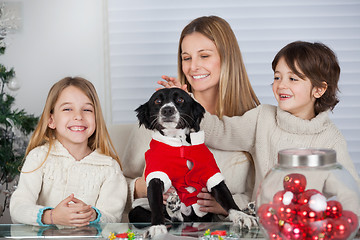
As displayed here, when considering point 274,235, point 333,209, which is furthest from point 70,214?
point 333,209

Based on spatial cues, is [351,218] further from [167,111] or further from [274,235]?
[167,111]

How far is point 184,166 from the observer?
5.32 feet

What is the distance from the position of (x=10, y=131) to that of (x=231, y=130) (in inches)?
54.8

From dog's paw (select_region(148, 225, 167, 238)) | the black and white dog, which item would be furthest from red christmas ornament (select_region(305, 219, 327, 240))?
the black and white dog

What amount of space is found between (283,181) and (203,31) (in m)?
1.32

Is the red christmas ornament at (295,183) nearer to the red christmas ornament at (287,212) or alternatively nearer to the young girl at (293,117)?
the red christmas ornament at (287,212)

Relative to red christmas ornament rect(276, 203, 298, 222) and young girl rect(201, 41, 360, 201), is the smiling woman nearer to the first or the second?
young girl rect(201, 41, 360, 201)

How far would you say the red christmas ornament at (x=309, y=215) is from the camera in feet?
2.91

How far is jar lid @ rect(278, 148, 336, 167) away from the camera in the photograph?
903 mm

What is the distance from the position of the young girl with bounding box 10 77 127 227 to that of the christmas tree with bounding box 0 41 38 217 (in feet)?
2.19

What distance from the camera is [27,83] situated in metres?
3.34

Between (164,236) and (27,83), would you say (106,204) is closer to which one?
(164,236)

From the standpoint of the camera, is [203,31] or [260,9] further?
[260,9]

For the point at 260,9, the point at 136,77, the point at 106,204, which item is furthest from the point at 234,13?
the point at 106,204
